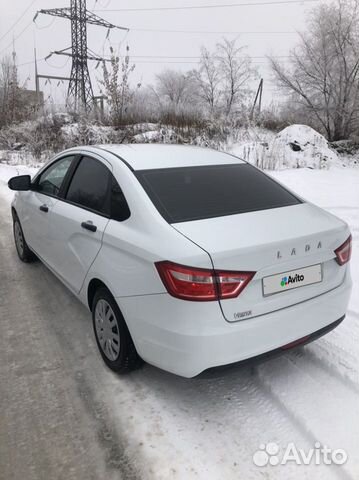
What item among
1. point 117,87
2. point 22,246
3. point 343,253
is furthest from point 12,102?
point 343,253

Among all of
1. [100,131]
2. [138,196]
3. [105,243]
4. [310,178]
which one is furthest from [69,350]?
[100,131]

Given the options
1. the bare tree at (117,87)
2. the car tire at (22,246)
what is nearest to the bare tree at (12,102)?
the bare tree at (117,87)

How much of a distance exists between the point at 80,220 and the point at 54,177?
44.5 inches

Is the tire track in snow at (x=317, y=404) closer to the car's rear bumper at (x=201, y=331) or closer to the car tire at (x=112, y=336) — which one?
the car's rear bumper at (x=201, y=331)

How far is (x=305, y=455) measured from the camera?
2.09m

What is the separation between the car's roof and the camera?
9.67ft

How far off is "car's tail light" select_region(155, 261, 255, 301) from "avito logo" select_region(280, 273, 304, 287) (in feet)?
0.93

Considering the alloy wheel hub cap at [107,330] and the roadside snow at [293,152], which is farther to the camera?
the roadside snow at [293,152]

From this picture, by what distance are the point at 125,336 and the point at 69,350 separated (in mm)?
816

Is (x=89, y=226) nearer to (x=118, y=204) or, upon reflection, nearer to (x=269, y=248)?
(x=118, y=204)

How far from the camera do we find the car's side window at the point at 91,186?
2.90 metres

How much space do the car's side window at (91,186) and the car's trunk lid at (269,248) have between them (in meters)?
0.85

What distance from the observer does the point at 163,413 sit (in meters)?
2.42

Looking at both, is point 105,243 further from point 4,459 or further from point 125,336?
point 4,459
